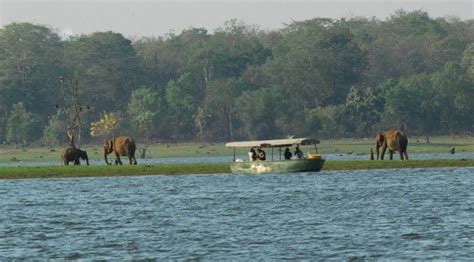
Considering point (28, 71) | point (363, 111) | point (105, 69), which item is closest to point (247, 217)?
point (363, 111)

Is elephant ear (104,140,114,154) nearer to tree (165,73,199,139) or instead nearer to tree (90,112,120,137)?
tree (90,112,120,137)

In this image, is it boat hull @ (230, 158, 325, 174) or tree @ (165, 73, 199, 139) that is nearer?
boat hull @ (230, 158, 325, 174)

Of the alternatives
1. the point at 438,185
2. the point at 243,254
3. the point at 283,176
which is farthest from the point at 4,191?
the point at 243,254

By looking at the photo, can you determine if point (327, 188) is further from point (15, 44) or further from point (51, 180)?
point (15, 44)

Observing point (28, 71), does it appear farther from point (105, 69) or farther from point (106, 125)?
point (106, 125)

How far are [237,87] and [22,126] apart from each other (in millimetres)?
30584

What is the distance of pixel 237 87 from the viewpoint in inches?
6742

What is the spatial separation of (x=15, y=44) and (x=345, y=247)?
491 feet

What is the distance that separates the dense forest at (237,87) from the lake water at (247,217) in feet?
264

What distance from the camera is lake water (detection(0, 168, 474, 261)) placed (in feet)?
136

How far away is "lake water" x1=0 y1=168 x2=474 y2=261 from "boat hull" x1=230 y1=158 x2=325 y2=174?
2.24 feet

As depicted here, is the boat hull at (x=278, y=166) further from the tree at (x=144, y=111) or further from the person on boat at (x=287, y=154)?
the tree at (x=144, y=111)

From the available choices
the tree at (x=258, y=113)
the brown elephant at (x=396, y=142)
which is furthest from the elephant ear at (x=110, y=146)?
the tree at (x=258, y=113)

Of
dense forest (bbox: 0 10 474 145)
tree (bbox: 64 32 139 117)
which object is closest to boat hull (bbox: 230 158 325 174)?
dense forest (bbox: 0 10 474 145)
